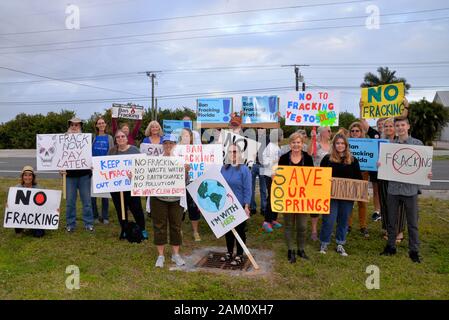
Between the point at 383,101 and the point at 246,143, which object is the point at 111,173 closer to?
the point at 246,143

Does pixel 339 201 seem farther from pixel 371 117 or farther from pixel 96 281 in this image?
pixel 96 281

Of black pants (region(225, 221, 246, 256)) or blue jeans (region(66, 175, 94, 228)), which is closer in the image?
black pants (region(225, 221, 246, 256))

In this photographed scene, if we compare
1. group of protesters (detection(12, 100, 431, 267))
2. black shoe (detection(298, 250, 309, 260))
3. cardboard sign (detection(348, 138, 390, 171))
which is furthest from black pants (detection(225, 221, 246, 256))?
cardboard sign (detection(348, 138, 390, 171))

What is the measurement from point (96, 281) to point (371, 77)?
5454 centimetres

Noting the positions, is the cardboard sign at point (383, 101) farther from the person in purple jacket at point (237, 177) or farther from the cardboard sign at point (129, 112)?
the cardboard sign at point (129, 112)

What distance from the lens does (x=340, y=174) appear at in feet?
19.6

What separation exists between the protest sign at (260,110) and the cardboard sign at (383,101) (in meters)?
1.92

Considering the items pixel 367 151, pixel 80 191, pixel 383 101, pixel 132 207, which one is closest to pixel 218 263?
pixel 132 207

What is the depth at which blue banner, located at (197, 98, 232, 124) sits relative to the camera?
9.26 metres

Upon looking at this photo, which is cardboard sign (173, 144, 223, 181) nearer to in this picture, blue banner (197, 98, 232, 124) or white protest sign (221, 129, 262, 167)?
white protest sign (221, 129, 262, 167)

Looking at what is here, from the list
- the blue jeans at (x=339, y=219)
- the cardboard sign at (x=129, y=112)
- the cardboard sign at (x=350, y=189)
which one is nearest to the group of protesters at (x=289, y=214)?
the blue jeans at (x=339, y=219)

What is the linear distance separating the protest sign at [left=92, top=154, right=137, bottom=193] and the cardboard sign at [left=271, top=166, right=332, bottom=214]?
2576 millimetres
